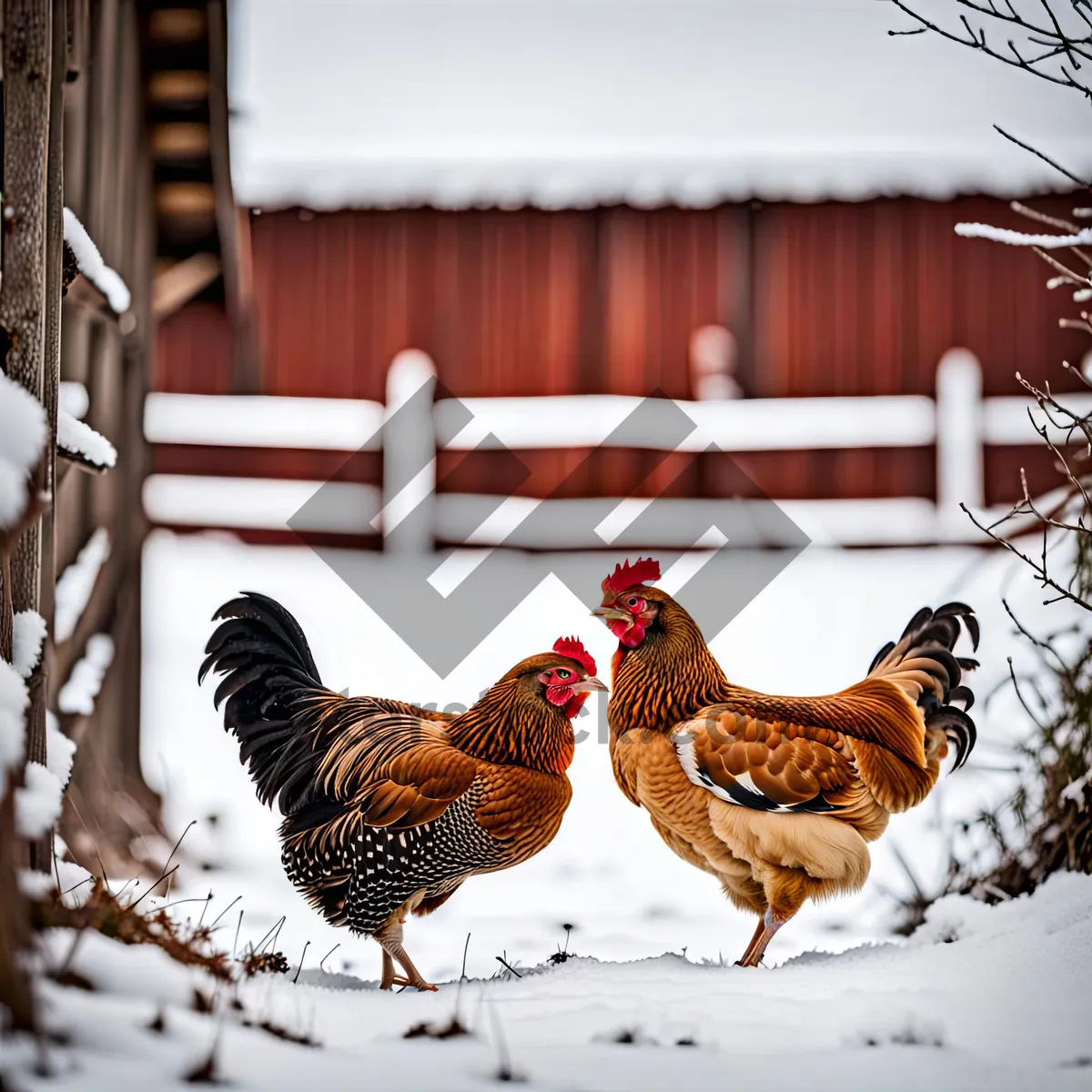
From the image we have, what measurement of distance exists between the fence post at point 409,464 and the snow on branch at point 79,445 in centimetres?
276

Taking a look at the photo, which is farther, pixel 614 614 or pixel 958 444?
pixel 958 444

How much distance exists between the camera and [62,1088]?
4.56ft

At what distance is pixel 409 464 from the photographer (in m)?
5.48

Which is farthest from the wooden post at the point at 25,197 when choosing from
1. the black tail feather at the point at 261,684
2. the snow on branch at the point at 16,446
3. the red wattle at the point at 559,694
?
the red wattle at the point at 559,694

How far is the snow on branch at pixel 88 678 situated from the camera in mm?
3086

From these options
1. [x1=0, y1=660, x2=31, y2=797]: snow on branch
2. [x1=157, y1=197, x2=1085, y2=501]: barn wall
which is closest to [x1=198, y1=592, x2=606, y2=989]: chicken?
[x1=0, y1=660, x2=31, y2=797]: snow on branch

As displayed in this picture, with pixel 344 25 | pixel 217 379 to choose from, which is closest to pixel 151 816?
pixel 344 25

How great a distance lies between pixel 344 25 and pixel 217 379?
8.35 feet

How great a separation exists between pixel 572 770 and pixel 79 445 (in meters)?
1.52

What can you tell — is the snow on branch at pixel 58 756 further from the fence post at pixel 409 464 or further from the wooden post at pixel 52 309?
the fence post at pixel 409 464

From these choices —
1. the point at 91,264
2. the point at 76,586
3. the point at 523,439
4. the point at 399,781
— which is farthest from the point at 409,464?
the point at 399,781

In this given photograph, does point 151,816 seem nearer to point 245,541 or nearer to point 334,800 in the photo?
point 334,800

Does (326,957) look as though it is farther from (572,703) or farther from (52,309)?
(52,309)

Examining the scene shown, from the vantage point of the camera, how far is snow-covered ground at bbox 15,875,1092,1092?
1547mm
